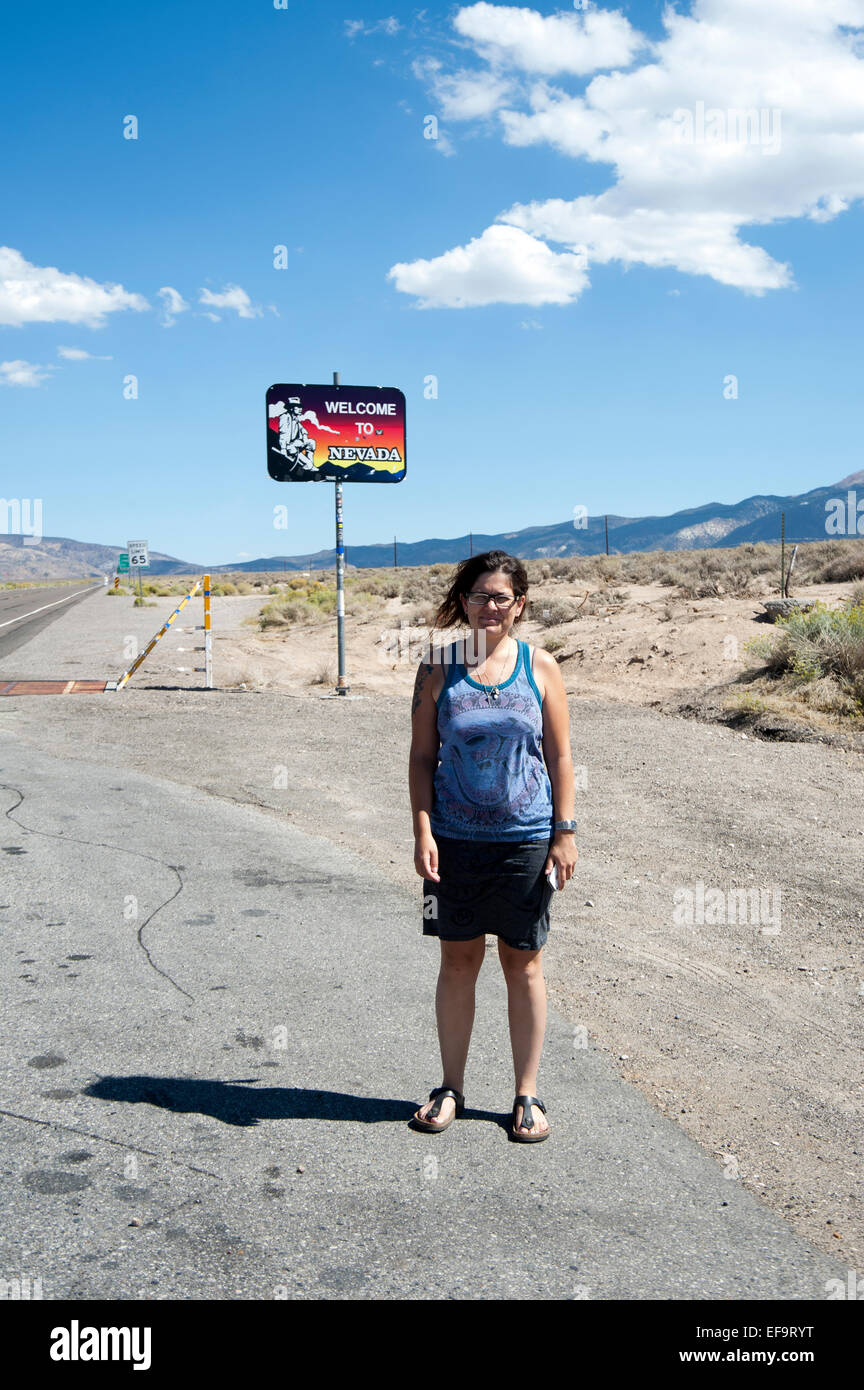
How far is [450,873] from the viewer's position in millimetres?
3408

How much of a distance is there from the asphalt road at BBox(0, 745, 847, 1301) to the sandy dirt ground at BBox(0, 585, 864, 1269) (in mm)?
233

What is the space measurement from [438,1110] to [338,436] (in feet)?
47.8

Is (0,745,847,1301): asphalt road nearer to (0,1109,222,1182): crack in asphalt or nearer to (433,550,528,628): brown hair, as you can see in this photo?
(0,1109,222,1182): crack in asphalt

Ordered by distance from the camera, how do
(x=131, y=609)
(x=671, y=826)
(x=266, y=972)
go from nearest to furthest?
1. (x=266, y=972)
2. (x=671, y=826)
3. (x=131, y=609)

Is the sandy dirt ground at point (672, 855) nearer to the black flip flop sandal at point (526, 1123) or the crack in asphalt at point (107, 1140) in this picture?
the black flip flop sandal at point (526, 1123)

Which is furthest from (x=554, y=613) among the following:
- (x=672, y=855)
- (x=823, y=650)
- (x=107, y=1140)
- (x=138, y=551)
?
(x=138, y=551)

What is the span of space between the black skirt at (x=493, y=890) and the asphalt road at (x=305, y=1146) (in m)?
0.71

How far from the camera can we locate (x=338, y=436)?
55.4ft

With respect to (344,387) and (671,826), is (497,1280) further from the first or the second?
(344,387)

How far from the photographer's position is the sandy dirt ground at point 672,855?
3.95m

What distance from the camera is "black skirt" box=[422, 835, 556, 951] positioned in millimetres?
3371

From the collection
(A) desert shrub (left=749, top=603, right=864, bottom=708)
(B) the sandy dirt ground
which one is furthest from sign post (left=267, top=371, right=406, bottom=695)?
(A) desert shrub (left=749, top=603, right=864, bottom=708)
